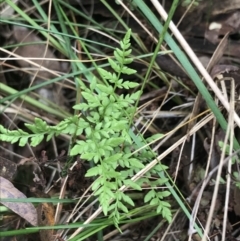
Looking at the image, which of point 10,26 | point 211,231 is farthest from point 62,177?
→ point 10,26

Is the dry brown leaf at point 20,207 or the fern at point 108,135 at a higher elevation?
the fern at point 108,135

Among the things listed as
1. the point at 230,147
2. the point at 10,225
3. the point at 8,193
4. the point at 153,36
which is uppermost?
the point at 153,36

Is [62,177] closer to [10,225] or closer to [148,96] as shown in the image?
[10,225]

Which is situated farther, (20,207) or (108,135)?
(20,207)

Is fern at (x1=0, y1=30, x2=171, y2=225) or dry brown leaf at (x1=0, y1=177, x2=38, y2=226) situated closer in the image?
fern at (x1=0, y1=30, x2=171, y2=225)

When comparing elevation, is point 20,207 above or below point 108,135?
below

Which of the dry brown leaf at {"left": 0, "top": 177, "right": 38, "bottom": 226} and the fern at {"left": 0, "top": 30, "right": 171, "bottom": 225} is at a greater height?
the fern at {"left": 0, "top": 30, "right": 171, "bottom": 225}

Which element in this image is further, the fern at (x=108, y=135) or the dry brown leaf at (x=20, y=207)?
the dry brown leaf at (x=20, y=207)

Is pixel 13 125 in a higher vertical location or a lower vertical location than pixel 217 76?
lower
